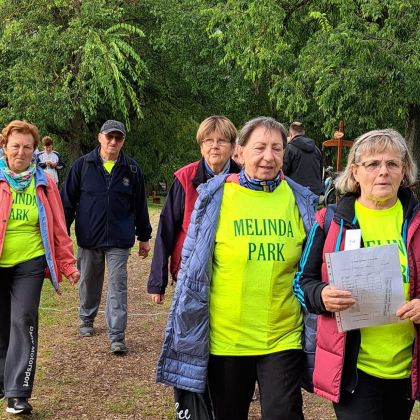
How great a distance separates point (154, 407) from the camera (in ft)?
17.5

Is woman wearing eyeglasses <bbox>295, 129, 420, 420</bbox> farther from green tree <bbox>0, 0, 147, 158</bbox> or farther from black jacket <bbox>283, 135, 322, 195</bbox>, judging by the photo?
green tree <bbox>0, 0, 147, 158</bbox>

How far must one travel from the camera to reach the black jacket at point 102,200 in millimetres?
6941

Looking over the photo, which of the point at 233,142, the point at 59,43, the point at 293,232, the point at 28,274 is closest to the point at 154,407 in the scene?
the point at 28,274

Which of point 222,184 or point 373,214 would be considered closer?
point 373,214

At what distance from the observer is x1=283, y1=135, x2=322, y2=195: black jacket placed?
1066 centimetres

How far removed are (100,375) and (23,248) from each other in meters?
1.51

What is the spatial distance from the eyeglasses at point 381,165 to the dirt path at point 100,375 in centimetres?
252

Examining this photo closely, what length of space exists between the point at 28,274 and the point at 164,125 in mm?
24644

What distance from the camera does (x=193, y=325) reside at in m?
3.63

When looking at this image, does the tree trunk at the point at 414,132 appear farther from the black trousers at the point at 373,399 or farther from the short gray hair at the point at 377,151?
the black trousers at the point at 373,399

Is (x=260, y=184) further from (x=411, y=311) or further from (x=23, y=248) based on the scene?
(x=23, y=248)

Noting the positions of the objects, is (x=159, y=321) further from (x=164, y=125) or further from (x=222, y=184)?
(x=164, y=125)

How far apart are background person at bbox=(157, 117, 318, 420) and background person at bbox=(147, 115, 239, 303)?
1013 mm

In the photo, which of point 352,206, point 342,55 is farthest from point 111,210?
point 342,55
